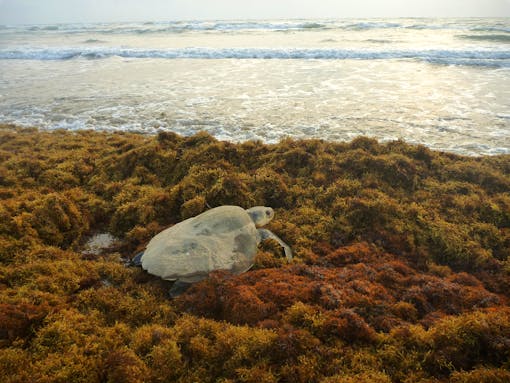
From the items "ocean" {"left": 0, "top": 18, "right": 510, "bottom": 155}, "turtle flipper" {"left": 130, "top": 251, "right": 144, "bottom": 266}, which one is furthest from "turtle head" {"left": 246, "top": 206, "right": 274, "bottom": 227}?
"ocean" {"left": 0, "top": 18, "right": 510, "bottom": 155}

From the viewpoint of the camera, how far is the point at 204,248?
4953mm

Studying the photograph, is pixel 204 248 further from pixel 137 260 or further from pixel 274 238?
pixel 274 238

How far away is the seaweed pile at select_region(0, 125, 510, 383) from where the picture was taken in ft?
11.2

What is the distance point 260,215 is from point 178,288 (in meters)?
2.06

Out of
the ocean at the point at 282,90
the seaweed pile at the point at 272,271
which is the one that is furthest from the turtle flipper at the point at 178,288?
the ocean at the point at 282,90

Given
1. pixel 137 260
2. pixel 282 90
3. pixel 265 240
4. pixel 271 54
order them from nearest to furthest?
1. pixel 137 260
2. pixel 265 240
3. pixel 282 90
4. pixel 271 54

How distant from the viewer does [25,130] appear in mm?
11555

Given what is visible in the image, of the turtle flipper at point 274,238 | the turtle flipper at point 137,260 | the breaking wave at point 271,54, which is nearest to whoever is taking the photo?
the turtle flipper at point 137,260

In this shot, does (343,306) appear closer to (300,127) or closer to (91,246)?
(91,246)

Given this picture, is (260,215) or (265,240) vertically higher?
(260,215)

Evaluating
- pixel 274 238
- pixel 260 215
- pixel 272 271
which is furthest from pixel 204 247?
pixel 260 215

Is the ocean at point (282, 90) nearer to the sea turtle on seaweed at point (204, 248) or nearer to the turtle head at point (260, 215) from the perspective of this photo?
the turtle head at point (260, 215)

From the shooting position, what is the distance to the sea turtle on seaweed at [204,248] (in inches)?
187

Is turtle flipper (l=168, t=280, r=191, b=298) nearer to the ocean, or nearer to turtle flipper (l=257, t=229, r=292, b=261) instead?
turtle flipper (l=257, t=229, r=292, b=261)
